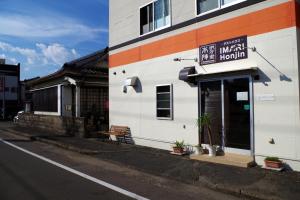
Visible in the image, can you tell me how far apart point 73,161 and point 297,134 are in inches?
278

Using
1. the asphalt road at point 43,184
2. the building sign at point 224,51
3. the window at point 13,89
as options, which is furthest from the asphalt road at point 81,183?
the window at point 13,89

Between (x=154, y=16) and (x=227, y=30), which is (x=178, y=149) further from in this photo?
(x=154, y=16)

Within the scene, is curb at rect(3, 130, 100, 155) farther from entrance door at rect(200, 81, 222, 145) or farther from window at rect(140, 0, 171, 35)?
window at rect(140, 0, 171, 35)

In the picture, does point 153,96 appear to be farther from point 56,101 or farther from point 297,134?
point 56,101

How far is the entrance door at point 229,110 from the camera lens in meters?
10.0

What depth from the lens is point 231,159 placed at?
991 cm

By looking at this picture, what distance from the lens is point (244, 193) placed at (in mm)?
7172

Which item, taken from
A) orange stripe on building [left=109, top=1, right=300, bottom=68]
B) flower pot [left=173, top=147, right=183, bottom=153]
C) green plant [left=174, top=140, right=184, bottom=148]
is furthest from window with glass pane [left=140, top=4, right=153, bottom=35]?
flower pot [left=173, top=147, right=183, bottom=153]

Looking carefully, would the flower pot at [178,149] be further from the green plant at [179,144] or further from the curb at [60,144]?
the curb at [60,144]

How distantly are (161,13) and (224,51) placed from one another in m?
4.10

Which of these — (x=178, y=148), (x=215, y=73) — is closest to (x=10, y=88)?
(x=178, y=148)

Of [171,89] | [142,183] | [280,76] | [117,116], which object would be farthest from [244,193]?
[117,116]

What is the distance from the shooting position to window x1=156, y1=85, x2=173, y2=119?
12.9 m

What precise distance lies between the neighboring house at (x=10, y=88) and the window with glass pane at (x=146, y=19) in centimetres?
4211
